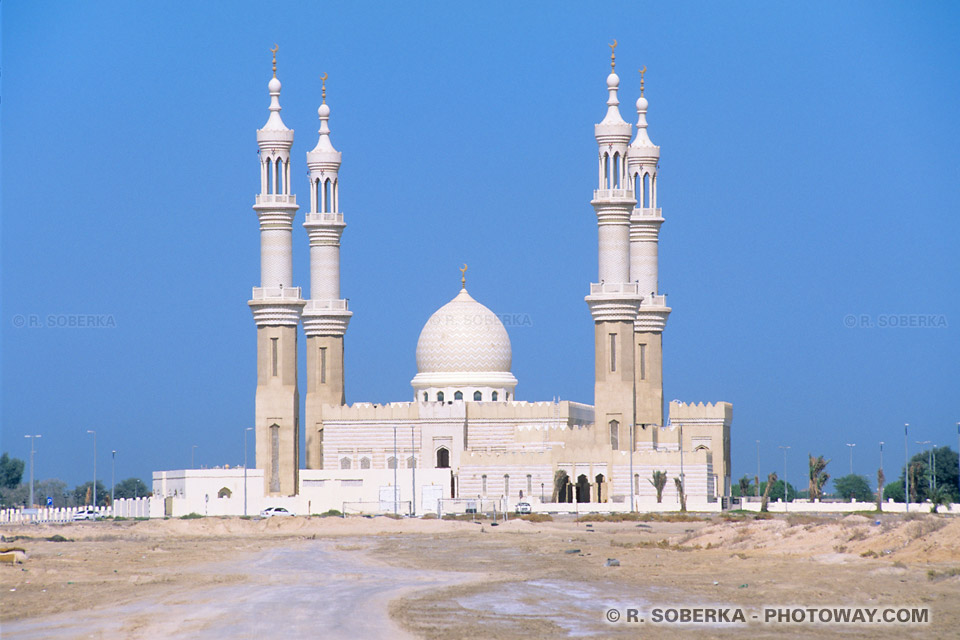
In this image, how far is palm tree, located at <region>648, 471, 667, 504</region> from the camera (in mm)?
74125

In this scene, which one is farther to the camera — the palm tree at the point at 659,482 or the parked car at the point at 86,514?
the parked car at the point at 86,514

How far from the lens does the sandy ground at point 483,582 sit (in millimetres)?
26125

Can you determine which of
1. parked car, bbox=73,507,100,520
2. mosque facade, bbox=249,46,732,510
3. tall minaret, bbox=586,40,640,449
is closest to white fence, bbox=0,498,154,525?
parked car, bbox=73,507,100,520

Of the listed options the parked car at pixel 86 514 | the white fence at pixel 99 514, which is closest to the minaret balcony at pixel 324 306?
the white fence at pixel 99 514

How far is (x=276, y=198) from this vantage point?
80.5 m

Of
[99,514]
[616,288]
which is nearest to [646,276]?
[616,288]

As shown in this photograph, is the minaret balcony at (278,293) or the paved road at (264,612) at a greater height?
the minaret balcony at (278,293)

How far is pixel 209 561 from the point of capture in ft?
141

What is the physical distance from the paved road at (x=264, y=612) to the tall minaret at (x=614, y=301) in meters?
39.9

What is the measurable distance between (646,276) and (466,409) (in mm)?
11909

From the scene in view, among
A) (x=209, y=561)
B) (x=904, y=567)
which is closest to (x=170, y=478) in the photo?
(x=209, y=561)

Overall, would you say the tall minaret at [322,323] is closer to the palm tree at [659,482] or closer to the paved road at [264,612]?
the palm tree at [659,482]

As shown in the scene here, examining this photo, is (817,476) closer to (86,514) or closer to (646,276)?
(646,276)

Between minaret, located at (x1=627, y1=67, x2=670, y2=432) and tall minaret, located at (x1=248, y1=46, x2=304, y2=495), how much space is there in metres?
17.7
